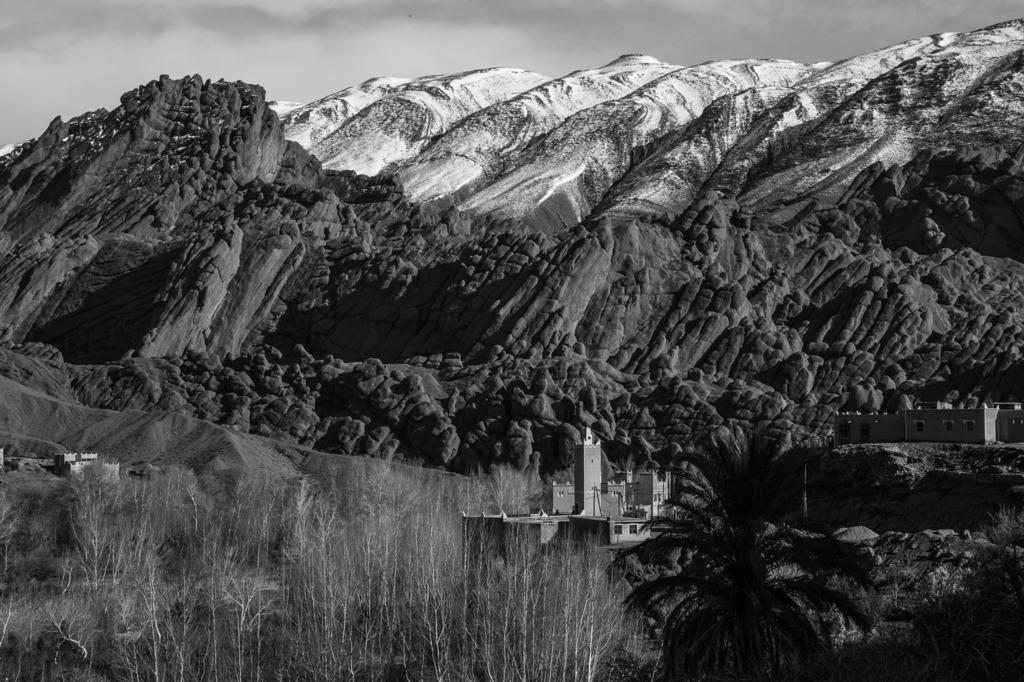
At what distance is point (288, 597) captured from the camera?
204ft

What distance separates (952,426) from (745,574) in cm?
4669

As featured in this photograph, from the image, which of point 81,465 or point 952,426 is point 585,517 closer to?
point 952,426

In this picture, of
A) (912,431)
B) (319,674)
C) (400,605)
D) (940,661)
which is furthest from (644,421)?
(940,661)

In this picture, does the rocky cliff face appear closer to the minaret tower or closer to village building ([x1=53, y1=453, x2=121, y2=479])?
village building ([x1=53, y1=453, x2=121, y2=479])

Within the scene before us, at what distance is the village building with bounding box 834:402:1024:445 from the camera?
77.0 m

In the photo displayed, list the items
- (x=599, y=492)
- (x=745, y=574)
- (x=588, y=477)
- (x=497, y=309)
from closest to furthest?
1. (x=745, y=574)
2. (x=588, y=477)
3. (x=599, y=492)
4. (x=497, y=309)

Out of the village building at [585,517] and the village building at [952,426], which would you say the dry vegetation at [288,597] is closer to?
the village building at [585,517]

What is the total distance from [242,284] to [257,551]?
264 feet

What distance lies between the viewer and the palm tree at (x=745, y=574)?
33969 mm

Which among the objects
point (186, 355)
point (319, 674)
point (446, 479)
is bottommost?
point (319, 674)

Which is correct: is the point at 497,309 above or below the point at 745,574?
above

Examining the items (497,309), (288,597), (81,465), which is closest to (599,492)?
(288,597)

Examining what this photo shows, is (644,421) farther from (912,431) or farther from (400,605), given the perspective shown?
(400,605)

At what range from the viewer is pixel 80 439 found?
11488cm
